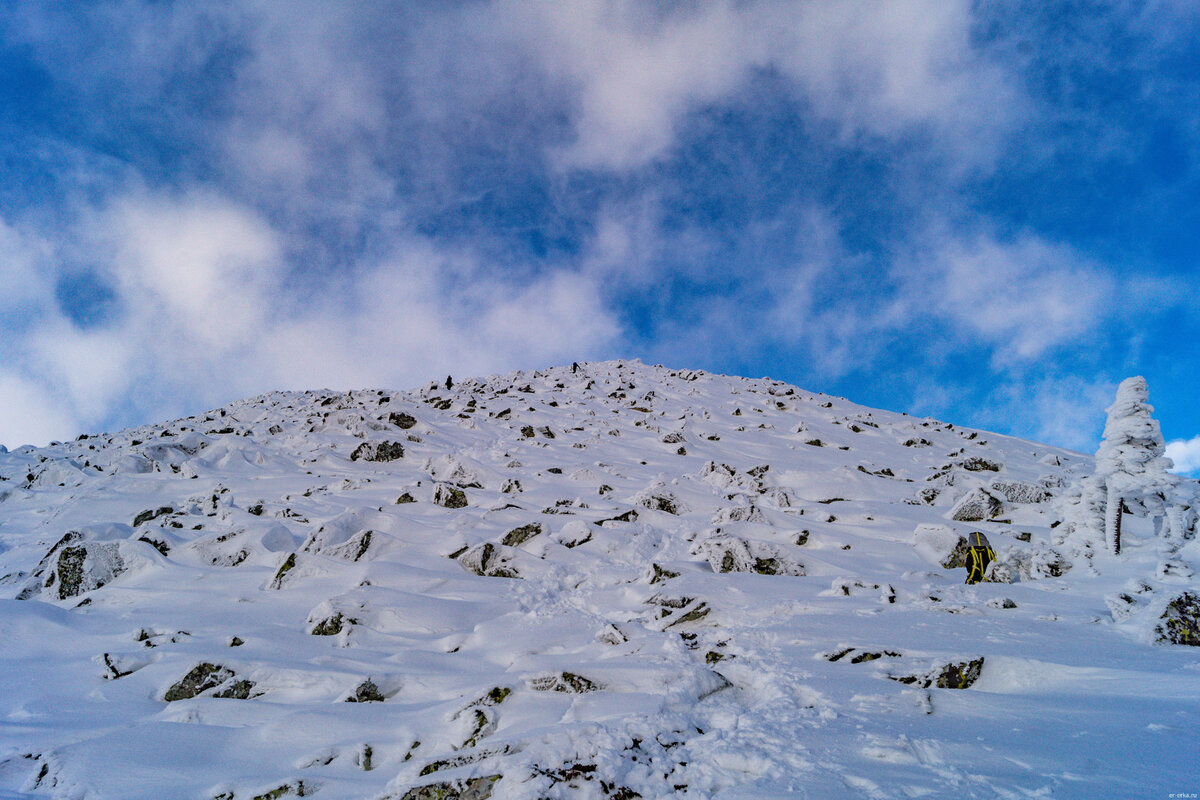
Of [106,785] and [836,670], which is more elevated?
[836,670]

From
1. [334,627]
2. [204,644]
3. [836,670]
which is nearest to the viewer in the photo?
[836,670]

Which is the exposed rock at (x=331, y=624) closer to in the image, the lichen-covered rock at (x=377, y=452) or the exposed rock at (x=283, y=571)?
the exposed rock at (x=283, y=571)

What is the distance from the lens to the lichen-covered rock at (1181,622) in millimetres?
4762

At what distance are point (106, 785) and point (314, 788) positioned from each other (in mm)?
1299

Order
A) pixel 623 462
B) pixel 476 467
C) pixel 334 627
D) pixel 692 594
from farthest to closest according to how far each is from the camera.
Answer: pixel 623 462 → pixel 476 467 → pixel 692 594 → pixel 334 627

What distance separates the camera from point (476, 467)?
1411 centimetres

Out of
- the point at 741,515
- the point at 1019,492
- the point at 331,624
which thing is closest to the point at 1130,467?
the point at 1019,492

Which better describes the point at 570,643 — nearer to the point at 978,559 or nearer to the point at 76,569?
the point at 978,559

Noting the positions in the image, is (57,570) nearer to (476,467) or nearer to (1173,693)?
(476,467)

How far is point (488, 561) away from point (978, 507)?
413 inches

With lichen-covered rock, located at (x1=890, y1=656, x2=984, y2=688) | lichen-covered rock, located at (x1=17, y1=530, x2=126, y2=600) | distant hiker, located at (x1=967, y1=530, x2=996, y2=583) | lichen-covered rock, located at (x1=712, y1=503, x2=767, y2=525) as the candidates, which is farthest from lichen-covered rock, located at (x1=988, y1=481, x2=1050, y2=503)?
lichen-covered rock, located at (x1=17, y1=530, x2=126, y2=600)

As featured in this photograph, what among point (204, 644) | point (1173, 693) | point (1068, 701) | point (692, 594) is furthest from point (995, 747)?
point (204, 644)

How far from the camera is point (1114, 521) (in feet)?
24.3

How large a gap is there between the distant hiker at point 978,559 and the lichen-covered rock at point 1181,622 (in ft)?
8.24
